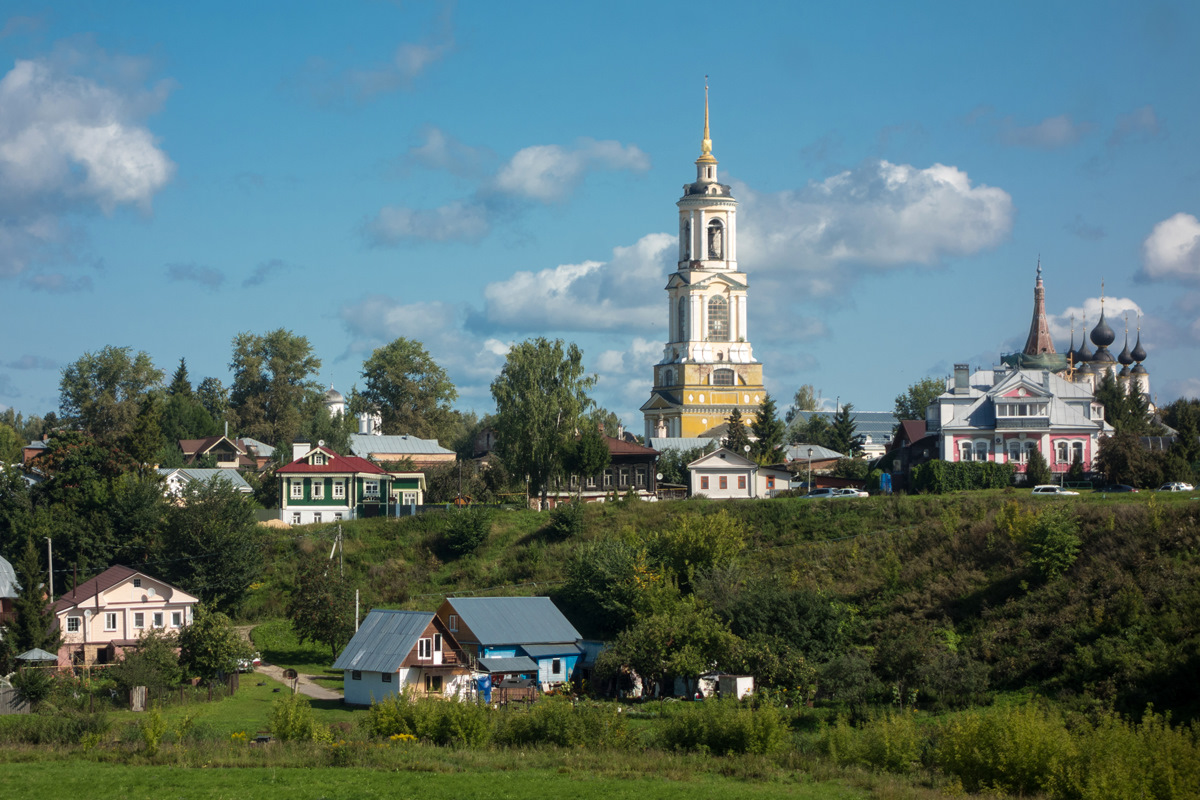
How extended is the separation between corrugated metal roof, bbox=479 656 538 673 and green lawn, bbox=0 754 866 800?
16.4m

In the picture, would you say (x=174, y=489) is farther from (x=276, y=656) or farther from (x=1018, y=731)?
(x=1018, y=731)

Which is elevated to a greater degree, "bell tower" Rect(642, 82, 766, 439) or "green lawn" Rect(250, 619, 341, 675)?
"bell tower" Rect(642, 82, 766, 439)

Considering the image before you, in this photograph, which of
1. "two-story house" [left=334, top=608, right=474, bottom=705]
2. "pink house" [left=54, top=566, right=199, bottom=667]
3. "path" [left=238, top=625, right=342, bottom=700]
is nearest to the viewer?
"two-story house" [left=334, top=608, right=474, bottom=705]

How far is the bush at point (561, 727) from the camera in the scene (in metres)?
30.7

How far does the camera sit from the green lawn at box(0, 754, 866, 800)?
25188 millimetres

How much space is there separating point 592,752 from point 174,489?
1978 inches

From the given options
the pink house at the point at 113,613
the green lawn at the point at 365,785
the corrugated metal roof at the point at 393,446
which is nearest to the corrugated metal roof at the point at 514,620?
the pink house at the point at 113,613

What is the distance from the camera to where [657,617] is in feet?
141

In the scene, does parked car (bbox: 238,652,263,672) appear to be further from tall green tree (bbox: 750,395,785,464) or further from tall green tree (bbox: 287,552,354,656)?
tall green tree (bbox: 750,395,785,464)

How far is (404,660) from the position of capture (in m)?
41.8

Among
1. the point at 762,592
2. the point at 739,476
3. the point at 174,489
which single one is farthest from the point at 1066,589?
the point at 174,489

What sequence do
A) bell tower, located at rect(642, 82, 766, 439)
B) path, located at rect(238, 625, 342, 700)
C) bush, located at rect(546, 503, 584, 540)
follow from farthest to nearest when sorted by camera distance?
bell tower, located at rect(642, 82, 766, 439) → bush, located at rect(546, 503, 584, 540) → path, located at rect(238, 625, 342, 700)

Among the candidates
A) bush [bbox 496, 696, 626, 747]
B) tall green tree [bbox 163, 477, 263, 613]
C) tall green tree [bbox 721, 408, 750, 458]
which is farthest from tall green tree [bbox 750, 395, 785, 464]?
bush [bbox 496, 696, 626, 747]

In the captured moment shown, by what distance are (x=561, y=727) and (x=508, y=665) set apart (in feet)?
45.7
